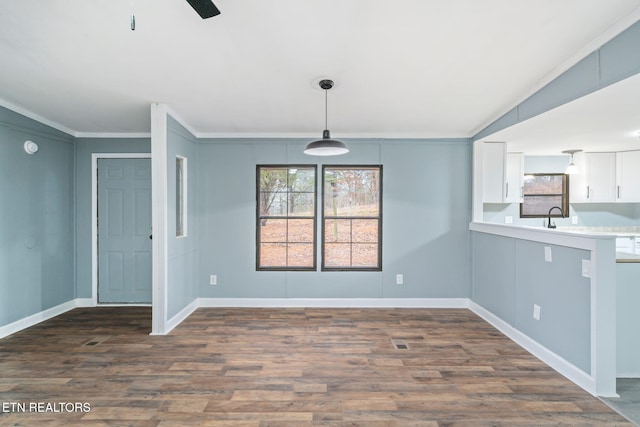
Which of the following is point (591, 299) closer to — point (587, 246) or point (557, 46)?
point (587, 246)

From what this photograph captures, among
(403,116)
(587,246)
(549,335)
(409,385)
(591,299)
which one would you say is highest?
(403,116)

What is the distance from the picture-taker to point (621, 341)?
2.45 metres

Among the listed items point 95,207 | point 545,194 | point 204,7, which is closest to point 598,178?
point 545,194

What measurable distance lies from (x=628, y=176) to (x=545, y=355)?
370 centimetres

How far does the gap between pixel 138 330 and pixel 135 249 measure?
134 centimetres

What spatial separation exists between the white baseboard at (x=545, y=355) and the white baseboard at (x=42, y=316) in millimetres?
5382

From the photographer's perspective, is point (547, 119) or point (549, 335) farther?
point (547, 119)

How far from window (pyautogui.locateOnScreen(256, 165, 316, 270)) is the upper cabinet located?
4191mm

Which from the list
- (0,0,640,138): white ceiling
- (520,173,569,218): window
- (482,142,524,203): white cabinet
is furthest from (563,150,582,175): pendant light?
(0,0,640,138): white ceiling

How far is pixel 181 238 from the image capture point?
384 centimetres

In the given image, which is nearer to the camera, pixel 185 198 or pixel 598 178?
pixel 185 198

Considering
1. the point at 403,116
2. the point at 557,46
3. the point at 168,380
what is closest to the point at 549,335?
the point at 557,46

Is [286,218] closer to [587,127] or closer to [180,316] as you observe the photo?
[180,316]

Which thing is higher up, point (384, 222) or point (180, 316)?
point (384, 222)
